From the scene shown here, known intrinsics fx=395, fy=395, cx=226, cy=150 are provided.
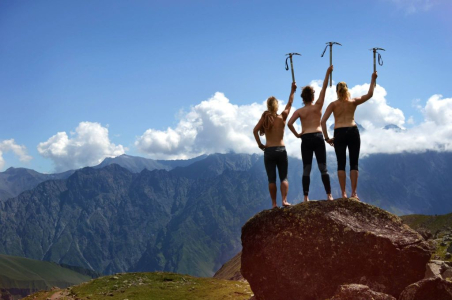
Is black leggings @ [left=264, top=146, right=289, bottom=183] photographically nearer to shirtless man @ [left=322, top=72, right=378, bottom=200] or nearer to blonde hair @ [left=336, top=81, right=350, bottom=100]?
shirtless man @ [left=322, top=72, right=378, bottom=200]

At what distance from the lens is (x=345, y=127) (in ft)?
58.2

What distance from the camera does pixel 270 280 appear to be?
17859 mm

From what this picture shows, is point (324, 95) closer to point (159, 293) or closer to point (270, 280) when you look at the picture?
point (270, 280)

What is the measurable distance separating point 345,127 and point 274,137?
3.20m

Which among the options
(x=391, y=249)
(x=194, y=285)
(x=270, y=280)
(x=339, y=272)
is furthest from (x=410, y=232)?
(x=194, y=285)

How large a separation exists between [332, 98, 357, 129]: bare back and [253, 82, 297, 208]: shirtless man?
6.87 feet

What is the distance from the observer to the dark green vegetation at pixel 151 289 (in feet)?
132

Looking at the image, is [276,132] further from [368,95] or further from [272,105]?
[368,95]

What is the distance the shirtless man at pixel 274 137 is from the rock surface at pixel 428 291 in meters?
6.22

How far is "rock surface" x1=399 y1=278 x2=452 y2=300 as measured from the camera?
49.2 ft

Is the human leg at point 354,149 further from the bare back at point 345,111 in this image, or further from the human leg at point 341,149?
the bare back at point 345,111

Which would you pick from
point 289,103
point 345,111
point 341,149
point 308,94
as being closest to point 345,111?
point 345,111

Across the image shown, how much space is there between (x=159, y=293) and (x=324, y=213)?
2897cm

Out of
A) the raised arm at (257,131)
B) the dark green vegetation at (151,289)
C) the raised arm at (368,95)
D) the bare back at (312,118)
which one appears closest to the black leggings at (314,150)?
the bare back at (312,118)
